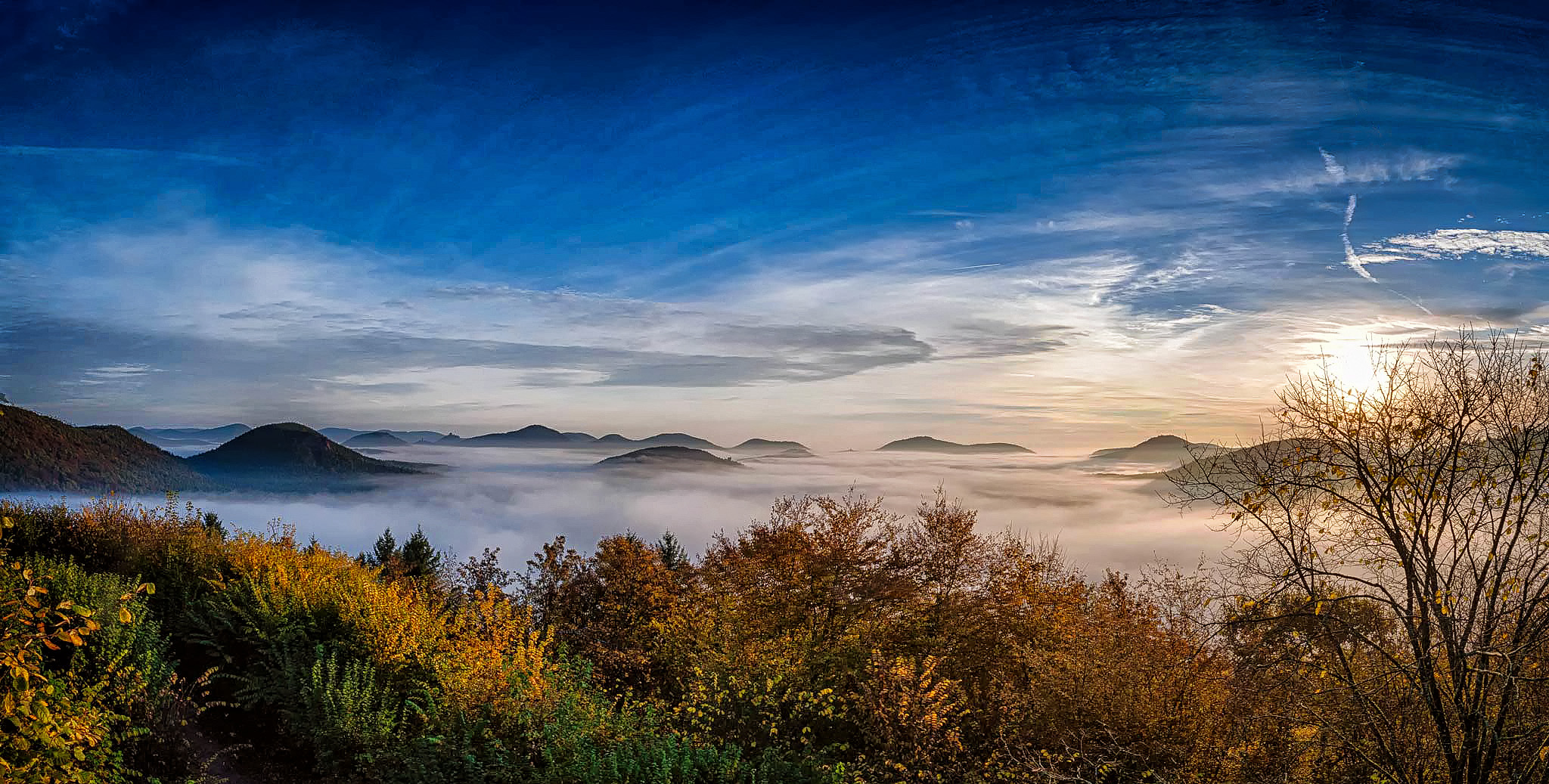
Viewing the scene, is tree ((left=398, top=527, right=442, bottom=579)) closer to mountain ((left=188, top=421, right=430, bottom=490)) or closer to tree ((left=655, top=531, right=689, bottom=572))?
tree ((left=655, top=531, right=689, bottom=572))

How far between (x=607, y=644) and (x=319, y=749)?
18.5 meters

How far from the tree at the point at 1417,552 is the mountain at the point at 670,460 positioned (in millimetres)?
169859

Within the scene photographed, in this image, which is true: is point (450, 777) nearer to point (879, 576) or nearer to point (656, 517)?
point (879, 576)

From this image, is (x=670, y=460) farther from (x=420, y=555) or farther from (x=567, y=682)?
(x=567, y=682)

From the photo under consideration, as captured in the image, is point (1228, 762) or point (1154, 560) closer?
point (1228, 762)

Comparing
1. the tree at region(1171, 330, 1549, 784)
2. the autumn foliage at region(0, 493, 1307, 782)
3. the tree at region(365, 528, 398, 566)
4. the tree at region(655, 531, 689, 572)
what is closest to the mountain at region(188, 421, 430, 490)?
the tree at region(365, 528, 398, 566)

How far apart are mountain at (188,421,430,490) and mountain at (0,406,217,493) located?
63758 millimetres

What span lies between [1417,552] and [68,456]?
6727 centimetres

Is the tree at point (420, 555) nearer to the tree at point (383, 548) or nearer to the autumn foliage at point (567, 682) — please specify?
the tree at point (383, 548)

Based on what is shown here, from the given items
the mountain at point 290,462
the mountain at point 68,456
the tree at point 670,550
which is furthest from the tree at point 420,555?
the mountain at point 290,462

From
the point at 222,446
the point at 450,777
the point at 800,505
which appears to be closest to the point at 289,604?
the point at 450,777

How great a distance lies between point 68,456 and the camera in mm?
51906

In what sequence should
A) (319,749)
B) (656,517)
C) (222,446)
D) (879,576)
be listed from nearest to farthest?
(319,749) < (879,576) < (222,446) < (656,517)

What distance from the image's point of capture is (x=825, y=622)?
2275cm
